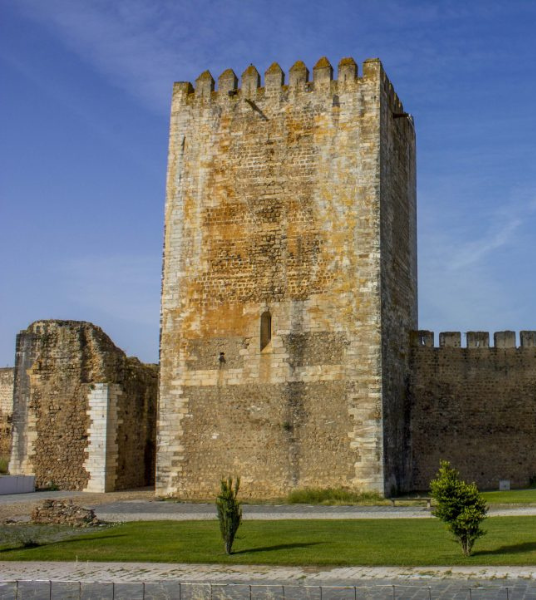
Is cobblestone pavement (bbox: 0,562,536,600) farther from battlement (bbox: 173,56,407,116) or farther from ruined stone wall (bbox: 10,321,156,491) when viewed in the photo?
battlement (bbox: 173,56,407,116)

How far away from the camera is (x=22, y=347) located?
2259cm

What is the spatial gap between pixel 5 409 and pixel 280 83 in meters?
17.0

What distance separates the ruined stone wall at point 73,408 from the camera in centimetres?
2141

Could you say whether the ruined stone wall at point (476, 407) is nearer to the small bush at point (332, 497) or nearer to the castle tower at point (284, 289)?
the castle tower at point (284, 289)

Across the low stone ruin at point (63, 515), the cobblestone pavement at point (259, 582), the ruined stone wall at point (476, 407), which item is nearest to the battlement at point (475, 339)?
the ruined stone wall at point (476, 407)

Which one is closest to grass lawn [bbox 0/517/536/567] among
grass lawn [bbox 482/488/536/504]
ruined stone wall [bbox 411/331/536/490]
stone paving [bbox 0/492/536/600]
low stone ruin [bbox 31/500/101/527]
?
stone paving [bbox 0/492/536/600]

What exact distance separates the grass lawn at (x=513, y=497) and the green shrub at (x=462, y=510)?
6.35 meters

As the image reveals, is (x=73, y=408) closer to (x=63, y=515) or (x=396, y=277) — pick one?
(x=63, y=515)

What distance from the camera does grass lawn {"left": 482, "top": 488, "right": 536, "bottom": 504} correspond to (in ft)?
52.4

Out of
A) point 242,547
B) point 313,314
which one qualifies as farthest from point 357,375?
point 242,547

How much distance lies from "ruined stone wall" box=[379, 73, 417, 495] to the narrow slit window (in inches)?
101

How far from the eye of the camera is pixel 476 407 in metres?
20.1

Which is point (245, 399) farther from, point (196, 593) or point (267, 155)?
point (196, 593)

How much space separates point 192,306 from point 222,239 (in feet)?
5.64
